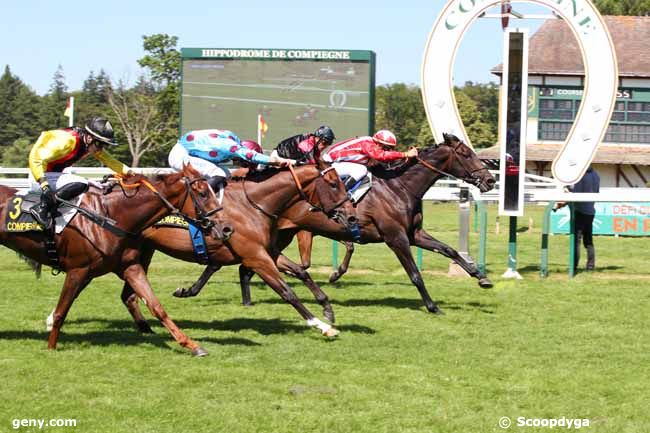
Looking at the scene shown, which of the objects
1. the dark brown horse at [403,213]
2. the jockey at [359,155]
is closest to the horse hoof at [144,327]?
the dark brown horse at [403,213]

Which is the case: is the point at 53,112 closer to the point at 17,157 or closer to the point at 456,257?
the point at 17,157

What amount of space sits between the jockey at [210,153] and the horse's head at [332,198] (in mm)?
371

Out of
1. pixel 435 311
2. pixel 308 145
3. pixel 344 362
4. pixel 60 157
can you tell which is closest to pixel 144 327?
pixel 60 157

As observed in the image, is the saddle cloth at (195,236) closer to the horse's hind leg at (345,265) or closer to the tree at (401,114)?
the horse's hind leg at (345,265)

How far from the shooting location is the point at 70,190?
7902 millimetres

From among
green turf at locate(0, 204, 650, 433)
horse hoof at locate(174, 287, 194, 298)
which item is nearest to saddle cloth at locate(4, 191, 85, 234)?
green turf at locate(0, 204, 650, 433)

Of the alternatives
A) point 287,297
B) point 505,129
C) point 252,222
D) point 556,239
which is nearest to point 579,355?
point 287,297

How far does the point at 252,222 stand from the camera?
28.6ft

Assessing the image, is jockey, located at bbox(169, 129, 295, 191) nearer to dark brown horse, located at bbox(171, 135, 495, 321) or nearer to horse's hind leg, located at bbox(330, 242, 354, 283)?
dark brown horse, located at bbox(171, 135, 495, 321)

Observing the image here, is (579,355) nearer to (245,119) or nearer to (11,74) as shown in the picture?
(245,119)

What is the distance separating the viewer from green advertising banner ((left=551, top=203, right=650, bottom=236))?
20.9m

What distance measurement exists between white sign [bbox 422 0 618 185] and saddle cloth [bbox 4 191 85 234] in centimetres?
646

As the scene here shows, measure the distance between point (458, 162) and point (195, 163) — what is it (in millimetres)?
3345

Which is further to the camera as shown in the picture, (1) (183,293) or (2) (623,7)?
(2) (623,7)
